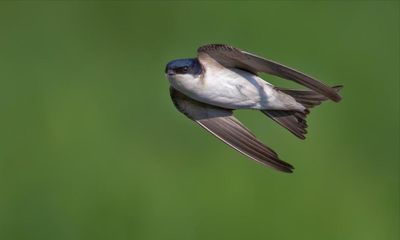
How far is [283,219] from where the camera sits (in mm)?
5301

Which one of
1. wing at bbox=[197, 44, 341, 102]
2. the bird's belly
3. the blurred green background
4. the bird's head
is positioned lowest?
the blurred green background

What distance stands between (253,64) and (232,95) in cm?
14

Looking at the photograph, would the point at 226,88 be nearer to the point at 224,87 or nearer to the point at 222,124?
the point at 224,87

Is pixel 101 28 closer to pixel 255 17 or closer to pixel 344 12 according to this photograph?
pixel 255 17

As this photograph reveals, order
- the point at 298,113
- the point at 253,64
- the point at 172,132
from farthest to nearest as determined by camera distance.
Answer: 1. the point at 172,132
2. the point at 298,113
3. the point at 253,64

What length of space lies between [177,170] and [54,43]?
4.23 ft

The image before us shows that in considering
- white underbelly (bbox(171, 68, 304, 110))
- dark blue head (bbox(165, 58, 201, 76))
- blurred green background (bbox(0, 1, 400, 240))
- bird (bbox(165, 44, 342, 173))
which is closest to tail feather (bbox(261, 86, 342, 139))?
bird (bbox(165, 44, 342, 173))

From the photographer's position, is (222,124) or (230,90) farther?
(222,124)

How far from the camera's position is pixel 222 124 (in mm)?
3686

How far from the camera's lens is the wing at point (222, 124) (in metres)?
3.63

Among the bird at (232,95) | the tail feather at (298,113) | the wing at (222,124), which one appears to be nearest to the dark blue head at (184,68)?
the bird at (232,95)

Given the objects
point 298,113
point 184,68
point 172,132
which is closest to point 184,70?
point 184,68

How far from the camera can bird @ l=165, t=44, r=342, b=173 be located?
340cm

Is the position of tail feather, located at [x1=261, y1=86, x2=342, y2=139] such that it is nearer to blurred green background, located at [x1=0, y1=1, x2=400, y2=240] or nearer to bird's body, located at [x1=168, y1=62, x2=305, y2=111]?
bird's body, located at [x1=168, y1=62, x2=305, y2=111]
